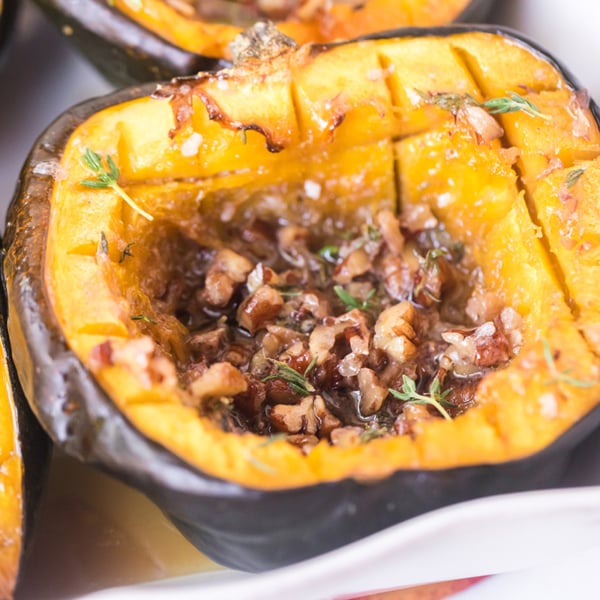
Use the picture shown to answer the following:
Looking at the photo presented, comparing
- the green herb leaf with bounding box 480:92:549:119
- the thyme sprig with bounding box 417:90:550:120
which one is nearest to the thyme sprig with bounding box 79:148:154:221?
the thyme sprig with bounding box 417:90:550:120

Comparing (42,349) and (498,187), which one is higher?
(42,349)

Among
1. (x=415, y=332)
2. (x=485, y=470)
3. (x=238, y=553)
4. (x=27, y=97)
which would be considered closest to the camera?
(x=485, y=470)

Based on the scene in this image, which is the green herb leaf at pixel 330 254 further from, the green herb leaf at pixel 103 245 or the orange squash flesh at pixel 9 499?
the orange squash flesh at pixel 9 499

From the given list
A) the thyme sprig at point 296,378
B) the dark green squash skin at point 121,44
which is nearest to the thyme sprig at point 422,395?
the thyme sprig at point 296,378

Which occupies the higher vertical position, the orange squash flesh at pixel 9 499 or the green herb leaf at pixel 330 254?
the orange squash flesh at pixel 9 499

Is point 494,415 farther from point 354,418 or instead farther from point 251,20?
point 251,20

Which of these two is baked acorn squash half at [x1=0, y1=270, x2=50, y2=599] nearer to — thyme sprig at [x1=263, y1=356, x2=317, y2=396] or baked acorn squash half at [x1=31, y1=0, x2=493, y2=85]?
thyme sprig at [x1=263, y1=356, x2=317, y2=396]

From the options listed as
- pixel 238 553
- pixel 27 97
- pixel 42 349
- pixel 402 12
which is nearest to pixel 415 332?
pixel 238 553

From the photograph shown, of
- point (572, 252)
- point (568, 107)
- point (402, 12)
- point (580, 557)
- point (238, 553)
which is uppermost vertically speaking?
point (402, 12)

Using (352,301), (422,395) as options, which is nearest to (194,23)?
(352,301)
